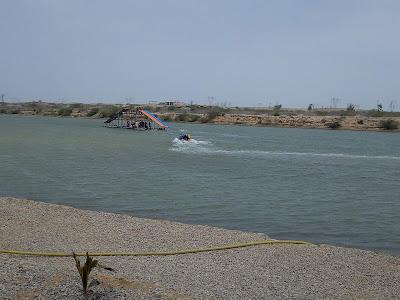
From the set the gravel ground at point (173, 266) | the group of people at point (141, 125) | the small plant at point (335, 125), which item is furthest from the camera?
the small plant at point (335, 125)

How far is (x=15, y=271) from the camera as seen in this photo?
7973 millimetres

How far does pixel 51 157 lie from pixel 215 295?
2710cm

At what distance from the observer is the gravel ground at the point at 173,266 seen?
7.63 meters

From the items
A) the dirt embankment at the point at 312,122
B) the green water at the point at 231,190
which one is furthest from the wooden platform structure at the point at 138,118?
the green water at the point at 231,190

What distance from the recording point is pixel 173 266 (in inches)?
381

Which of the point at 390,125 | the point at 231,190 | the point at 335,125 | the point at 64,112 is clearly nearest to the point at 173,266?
the point at 231,190

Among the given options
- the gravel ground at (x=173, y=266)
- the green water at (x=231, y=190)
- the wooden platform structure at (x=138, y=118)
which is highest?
the wooden platform structure at (x=138, y=118)

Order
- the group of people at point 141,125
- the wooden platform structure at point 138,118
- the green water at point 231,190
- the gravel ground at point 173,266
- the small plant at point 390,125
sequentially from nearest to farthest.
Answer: the gravel ground at point 173,266, the green water at point 231,190, the wooden platform structure at point 138,118, the group of people at point 141,125, the small plant at point 390,125

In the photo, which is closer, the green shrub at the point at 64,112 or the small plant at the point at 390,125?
the small plant at the point at 390,125

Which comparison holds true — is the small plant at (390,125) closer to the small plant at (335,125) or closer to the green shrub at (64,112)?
the small plant at (335,125)

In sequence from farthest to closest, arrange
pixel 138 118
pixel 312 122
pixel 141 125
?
pixel 312 122
pixel 138 118
pixel 141 125

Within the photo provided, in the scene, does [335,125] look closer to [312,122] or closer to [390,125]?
[312,122]

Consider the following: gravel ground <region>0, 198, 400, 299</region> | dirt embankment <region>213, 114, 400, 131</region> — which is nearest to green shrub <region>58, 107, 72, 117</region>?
dirt embankment <region>213, 114, 400, 131</region>

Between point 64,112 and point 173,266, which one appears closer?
point 173,266
